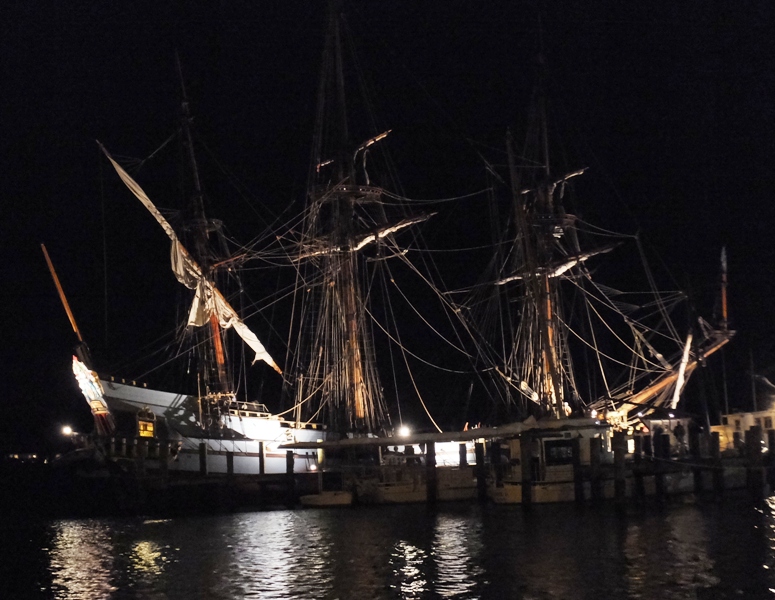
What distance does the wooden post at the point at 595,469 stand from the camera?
34719 mm

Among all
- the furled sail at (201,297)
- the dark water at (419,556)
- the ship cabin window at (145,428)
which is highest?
the furled sail at (201,297)

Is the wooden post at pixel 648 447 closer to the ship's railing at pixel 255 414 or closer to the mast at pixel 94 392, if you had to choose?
the ship's railing at pixel 255 414

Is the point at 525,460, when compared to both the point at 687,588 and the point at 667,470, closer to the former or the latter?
the point at 667,470

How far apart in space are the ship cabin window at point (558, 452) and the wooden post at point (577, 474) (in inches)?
36.4

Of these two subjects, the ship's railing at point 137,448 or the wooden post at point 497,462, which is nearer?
the wooden post at point 497,462

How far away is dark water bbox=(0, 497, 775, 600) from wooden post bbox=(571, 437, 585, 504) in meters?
A: 0.84

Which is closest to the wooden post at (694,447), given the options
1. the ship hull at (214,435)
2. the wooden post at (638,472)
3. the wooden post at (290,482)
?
the wooden post at (638,472)

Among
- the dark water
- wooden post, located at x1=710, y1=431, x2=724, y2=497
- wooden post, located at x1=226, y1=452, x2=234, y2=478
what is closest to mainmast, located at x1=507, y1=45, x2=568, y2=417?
wooden post, located at x1=710, y1=431, x2=724, y2=497

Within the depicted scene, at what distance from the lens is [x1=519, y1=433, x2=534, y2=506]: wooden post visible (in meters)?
35.2

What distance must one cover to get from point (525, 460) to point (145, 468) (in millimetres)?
16955

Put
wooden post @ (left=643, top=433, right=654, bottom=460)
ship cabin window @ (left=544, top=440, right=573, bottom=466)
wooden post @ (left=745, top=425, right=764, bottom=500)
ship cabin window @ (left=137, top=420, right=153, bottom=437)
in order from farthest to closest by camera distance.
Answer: ship cabin window @ (left=137, top=420, right=153, bottom=437), wooden post @ (left=643, top=433, right=654, bottom=460), wooden post @ (left=745, top=425, right=764, bottom=500), ship cabin window @ (left=544, top=440, right=573, bottom=466)

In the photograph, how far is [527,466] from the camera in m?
35.5

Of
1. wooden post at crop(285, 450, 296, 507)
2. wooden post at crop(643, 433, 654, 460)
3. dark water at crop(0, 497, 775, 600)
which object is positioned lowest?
dark water at crop(0, 497, 775, 600)

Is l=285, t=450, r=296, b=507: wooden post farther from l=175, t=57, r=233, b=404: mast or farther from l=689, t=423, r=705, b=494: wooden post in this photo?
l=689, t=423, r=705, b=494: wooden post
